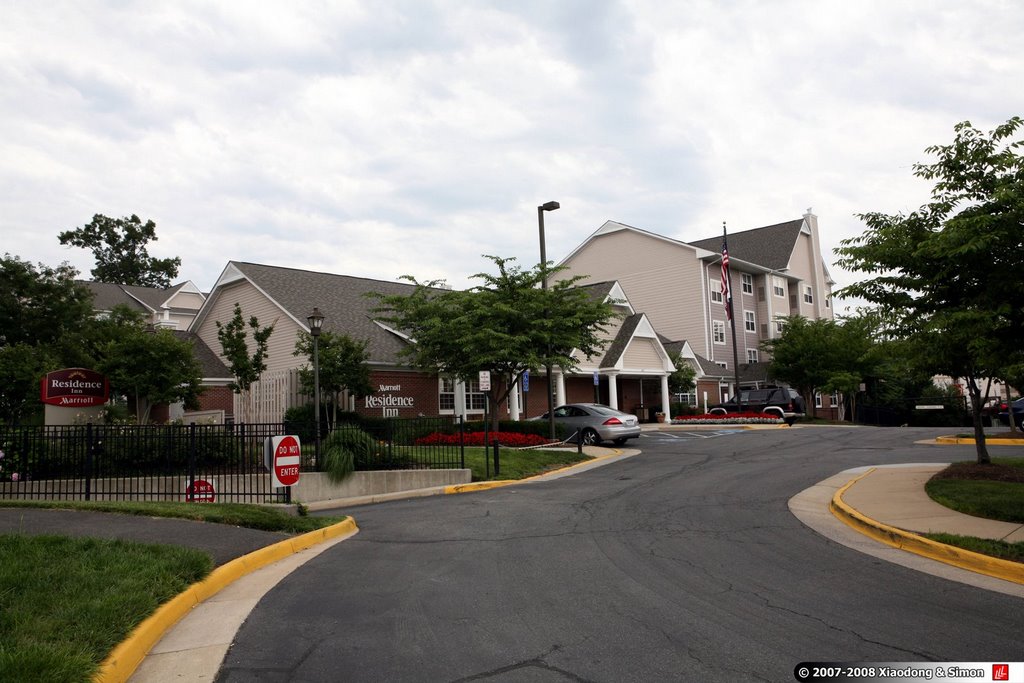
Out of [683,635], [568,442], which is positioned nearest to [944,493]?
[683,635]

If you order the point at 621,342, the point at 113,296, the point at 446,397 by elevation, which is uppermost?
the point at 113,296

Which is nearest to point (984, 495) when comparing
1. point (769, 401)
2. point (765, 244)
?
point (769, 401)

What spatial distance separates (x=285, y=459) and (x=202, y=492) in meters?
2.89

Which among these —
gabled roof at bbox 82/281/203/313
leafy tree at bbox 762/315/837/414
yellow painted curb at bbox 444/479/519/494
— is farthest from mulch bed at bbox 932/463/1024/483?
gabled roof at bbox 82/281/203/313

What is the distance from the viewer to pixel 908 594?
6.67 meters

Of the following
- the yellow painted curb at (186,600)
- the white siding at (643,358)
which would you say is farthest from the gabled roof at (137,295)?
the yellow painted curb at (186,600)

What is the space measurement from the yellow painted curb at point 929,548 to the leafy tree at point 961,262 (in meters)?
2.52

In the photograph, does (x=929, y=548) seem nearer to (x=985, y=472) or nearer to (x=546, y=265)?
(x=985, y=472)

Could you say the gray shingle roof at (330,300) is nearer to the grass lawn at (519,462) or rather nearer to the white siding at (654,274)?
the grass lawn at (519,462)

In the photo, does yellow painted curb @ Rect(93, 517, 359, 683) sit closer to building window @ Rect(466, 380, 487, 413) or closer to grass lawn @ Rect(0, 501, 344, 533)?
grass lawn @ Rect(0, 501, 344, 533)

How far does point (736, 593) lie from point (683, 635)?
142 centimetres

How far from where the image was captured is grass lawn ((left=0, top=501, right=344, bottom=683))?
180 inches

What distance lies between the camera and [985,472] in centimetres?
1332

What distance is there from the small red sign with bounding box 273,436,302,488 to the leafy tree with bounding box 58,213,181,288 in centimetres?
7157
